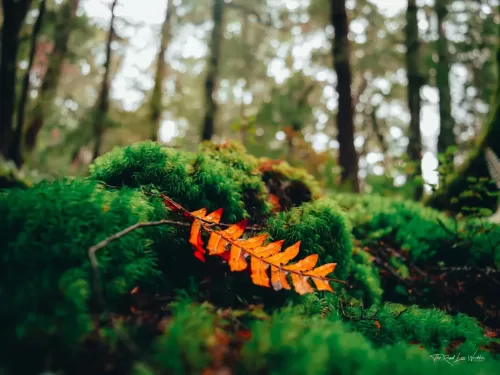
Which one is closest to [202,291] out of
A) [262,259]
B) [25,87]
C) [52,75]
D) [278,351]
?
[262,259]

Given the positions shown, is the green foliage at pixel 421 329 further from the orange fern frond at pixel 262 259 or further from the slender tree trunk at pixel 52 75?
the slender tree trunk at pixel 52 75

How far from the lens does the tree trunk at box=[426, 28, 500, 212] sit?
3.54 meters

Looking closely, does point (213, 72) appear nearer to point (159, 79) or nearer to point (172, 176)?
point (159, 79)

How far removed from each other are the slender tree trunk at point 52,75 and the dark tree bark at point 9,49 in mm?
2892

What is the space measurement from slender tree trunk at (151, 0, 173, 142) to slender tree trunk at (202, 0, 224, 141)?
1.75 m

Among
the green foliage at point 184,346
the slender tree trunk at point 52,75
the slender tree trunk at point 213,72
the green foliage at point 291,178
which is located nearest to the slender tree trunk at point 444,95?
the slender tree trunk at point 213,72

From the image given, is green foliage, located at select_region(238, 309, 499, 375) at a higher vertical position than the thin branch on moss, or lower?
Result: lower

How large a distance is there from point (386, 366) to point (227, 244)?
775 mm

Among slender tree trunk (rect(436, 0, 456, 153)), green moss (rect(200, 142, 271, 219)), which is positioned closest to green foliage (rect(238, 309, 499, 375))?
green moss (rect(200, 142, 271, 219))

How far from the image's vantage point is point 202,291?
4.21 feet

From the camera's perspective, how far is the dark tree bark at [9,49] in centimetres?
612

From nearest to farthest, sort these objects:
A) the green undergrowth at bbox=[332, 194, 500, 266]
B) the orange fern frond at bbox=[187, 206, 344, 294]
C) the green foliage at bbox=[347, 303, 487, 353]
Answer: the orange fern frond at bbox=[187, 206, 344, 294], the green foliage at bbox=[347, 303, 487, 353], the green undergrowth at bbox=[332, 194, 500, 266]

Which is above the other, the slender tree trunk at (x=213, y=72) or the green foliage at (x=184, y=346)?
the slender tree trunk at (x=213, y=72)

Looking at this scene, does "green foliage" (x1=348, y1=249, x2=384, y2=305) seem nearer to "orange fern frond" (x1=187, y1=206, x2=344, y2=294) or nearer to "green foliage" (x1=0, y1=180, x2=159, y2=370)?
"orange fern frond" (x1=187, y1=206, x2=344, y2=294)
